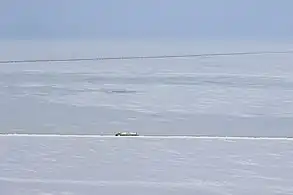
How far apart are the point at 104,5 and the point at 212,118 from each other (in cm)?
322

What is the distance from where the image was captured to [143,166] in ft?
2.44

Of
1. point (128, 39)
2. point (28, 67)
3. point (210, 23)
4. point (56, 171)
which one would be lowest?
point (56, 171)

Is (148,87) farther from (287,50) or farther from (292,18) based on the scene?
(292,18)

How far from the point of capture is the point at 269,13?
4.59 m

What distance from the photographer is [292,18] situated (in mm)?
4652

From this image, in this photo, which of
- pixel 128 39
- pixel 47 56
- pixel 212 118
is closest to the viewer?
pixel 212 118

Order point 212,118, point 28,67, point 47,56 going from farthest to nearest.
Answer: point 47,56
point 28,67
point 212,118

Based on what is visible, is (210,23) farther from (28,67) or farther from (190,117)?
→ (190,117)

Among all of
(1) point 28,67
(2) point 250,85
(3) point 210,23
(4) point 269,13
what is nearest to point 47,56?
(1) point 28,67

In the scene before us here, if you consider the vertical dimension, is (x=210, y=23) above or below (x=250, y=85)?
above

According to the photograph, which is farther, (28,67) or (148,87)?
(28,67)

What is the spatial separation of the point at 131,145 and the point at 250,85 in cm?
132

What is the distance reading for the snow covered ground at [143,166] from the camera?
667 millimetres

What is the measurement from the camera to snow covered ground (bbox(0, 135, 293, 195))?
67 centimetres
